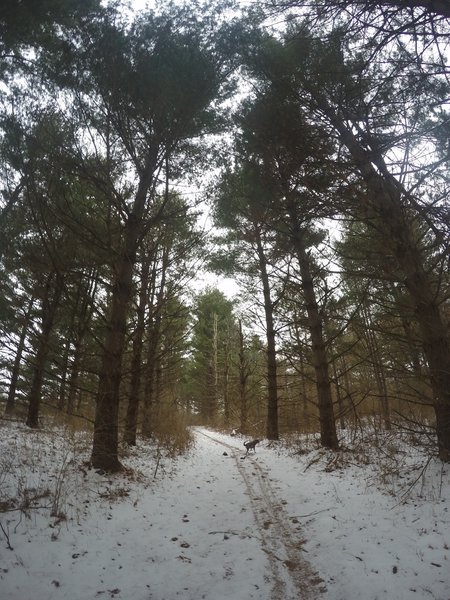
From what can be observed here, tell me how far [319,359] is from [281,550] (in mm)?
6405

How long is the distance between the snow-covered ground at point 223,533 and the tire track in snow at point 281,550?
0.02 meters

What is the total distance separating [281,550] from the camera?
4414 millimetres

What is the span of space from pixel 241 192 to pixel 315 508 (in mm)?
7268

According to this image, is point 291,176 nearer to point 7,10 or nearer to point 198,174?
point 198,174

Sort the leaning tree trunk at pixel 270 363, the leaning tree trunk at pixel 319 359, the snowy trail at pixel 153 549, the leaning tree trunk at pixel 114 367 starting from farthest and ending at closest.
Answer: the leaning tree trunk at pixel 270 363, the leaning tree trunk at pixel 319 359, the leaning tree trunk at pixel 114 367, the snowy trail at pixel 153 549

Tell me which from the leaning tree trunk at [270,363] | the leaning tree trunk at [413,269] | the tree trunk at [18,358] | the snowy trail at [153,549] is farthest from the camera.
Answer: the leaning tree trunk at [270,363]

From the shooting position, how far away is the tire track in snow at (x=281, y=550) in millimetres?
3553

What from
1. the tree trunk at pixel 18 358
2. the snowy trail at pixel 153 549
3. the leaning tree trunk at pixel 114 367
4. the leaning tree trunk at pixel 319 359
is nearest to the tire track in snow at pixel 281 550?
the snowy trail at pixel 153 549

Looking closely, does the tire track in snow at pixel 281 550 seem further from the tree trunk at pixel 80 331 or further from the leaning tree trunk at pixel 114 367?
the tree trunk at pixel 80 331

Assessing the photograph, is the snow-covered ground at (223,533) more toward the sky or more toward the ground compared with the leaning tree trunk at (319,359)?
more toward the ground

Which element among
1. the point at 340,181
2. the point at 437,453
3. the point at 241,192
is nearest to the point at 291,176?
the point at 340,181

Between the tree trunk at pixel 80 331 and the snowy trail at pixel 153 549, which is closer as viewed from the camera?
the snowy trail at pixel 153 549

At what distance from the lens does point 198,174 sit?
8.78 metres

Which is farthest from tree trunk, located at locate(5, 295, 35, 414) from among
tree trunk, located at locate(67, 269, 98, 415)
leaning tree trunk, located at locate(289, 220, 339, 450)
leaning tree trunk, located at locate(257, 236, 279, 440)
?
leaning tree trunk, located at locate(257, 236, 279, 440)
